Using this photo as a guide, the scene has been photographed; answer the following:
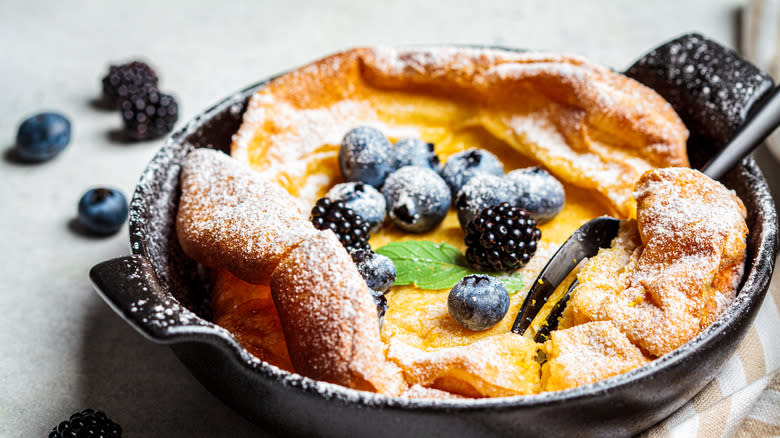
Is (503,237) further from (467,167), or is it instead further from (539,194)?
(467,167)

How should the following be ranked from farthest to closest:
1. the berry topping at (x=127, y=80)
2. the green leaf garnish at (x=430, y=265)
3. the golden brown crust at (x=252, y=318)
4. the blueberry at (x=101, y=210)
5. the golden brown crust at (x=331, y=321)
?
the berry topping at (x=127, y=80), the blueberry at (x=101, y=210), the green leaf garnish at (x=430, y=265), the golden brown crust at (x=252, y=318), the golden brown crust at (x=331, y=321)

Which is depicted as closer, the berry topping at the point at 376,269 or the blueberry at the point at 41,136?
the berry topping at the point at 376,269

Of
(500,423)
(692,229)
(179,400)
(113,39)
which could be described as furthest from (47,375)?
(113,39)

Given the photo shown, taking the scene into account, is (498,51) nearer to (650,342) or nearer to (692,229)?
(692,229)

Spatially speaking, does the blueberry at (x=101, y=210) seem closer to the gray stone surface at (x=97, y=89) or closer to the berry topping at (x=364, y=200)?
the gray stone surface at (x=97, y=89)

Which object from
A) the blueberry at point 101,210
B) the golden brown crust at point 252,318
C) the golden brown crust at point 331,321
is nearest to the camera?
the golden brown crust at point 331,321

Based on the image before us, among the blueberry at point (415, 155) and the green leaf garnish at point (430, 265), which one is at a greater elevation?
the blueberry at point (415, 155)

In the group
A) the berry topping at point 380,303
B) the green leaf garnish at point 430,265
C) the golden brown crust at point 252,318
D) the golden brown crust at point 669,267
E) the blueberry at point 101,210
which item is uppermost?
the golden brown crust at point 669,267

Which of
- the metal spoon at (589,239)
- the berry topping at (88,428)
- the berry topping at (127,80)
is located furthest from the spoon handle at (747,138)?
the berry topping at (127,80)
